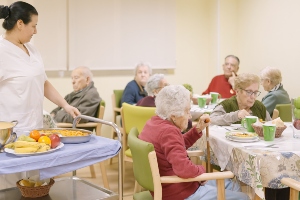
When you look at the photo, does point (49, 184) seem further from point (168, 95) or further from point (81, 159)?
point (168, 95)

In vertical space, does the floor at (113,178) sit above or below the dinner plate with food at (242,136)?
below

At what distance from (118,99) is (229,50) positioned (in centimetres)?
183

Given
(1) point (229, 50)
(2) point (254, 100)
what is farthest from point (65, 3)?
(2) point (254, 100)

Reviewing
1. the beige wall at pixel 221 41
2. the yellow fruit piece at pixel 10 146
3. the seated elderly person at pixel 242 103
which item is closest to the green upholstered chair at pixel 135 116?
the seated elderly person at pixel 242 103

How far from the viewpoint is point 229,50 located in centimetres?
587

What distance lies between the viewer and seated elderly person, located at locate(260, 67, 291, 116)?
4.00 m

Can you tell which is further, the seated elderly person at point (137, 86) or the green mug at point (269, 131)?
the seated elderly person at point (137, 86)

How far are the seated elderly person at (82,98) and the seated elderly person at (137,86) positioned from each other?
51cm

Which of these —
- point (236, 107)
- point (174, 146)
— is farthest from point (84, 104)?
point (174, 146)

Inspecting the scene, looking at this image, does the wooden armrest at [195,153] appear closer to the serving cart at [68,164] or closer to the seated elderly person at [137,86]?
the serving cart at [68,164]

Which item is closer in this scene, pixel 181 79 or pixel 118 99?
pixel 118 99

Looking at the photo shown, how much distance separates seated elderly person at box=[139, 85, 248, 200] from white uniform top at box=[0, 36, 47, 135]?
65 centimetres

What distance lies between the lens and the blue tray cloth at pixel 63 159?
1715 millimetres

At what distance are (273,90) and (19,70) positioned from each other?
2664 millimetres
